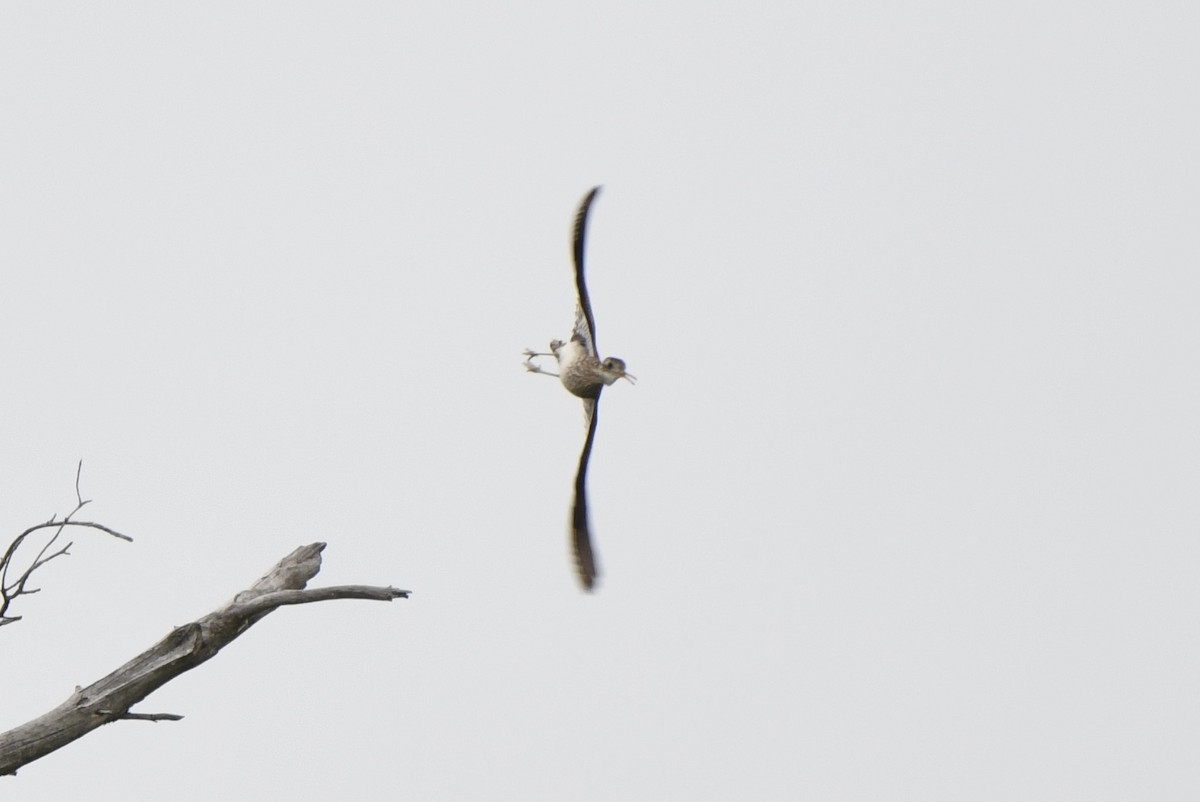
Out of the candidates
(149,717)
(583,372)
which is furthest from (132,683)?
(583,372)

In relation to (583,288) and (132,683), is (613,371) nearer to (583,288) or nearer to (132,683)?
(583,288)

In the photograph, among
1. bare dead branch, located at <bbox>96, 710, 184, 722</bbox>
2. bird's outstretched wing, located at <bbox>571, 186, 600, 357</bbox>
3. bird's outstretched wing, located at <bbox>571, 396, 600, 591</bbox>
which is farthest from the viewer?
bird's outstretched wing, located at <bbox>571, 396, 600, 591</bbox>

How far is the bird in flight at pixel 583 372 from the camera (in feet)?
41.9

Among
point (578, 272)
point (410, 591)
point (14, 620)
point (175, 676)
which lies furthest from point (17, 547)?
point (578, 272)

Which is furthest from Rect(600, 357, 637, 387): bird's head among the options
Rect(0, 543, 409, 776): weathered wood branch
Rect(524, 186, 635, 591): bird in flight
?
Rect(0, 543, 409, 776): weathered wood branch

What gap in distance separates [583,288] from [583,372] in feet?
2.29

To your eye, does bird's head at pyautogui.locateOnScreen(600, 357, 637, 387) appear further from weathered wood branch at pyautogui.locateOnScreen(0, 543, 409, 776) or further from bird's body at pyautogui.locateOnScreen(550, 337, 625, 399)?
weathered wood branch at pyautogui.locateOnScreen(0, 543, 409, 776)

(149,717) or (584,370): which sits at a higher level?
(584,370)

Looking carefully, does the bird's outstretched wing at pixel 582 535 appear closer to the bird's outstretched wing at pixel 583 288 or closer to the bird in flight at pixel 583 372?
the bird in flight at pixel 583 372

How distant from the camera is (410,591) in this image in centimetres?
912

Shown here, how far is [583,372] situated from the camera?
12930 mm

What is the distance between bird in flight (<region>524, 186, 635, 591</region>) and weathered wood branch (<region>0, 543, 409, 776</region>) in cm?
404

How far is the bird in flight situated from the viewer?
1276cm

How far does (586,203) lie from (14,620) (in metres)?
5.65
